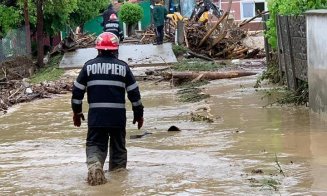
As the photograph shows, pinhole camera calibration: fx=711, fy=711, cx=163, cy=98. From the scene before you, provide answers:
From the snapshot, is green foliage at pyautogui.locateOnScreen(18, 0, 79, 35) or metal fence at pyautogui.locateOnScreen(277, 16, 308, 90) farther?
green foliage at pyautogui.locateOnScreen(18, 0, 79, 35)

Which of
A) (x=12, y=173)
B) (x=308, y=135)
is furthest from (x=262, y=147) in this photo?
(x=12, y=173)

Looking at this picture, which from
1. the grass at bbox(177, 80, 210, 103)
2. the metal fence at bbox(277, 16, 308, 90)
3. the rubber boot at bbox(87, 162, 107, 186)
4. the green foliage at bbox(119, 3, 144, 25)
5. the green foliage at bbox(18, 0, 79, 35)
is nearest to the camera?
the rubber boot at bbox(87, 162, 107, 186)

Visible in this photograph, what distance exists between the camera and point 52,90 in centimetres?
1927

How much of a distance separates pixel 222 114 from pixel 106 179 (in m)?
5.50

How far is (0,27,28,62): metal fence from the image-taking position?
26.4 meters

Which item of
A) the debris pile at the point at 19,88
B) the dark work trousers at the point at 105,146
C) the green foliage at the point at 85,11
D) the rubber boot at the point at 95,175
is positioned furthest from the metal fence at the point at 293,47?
the green foliage at the point at 85,11

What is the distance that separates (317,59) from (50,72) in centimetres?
1391

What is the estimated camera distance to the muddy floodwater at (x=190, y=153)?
7.45 meters

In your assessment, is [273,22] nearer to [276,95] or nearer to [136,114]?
[276,95]

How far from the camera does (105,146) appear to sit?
8.21m

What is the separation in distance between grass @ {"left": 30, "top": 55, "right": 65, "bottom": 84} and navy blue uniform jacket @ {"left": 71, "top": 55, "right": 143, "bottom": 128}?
14.0 m

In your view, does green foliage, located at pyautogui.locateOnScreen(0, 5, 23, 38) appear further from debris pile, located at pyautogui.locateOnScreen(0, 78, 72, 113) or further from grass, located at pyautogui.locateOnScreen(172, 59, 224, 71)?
grass, located at pyautogui.locateOnScreen(172, 59, 224, 71)

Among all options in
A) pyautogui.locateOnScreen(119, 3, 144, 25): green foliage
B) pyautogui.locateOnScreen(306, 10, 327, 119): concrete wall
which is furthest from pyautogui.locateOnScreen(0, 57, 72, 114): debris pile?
pyautogui.locateOnScreen(119, 3, 144, 25): green foliage

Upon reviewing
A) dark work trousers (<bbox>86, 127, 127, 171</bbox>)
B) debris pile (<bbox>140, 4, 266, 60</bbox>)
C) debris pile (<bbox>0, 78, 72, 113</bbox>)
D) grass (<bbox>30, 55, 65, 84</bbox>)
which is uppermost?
debris pile (<bbox>140, 4, 266, 60</bbox>)
